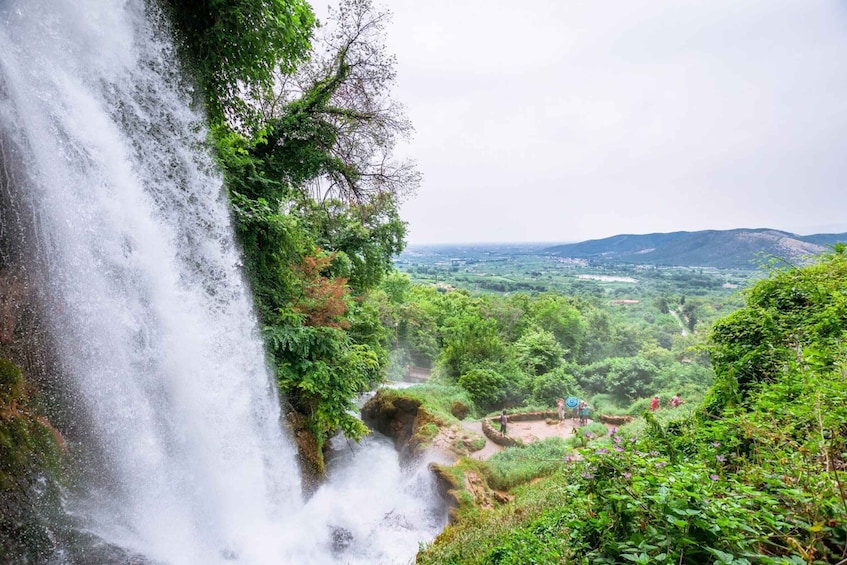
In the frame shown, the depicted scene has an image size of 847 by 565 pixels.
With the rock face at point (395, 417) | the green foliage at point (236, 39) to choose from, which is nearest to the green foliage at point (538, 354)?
the rock face at point (395, 417)

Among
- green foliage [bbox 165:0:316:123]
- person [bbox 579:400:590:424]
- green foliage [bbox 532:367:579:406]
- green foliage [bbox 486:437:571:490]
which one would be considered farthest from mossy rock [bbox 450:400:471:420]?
green foliage [bbox 165:0:316:123]

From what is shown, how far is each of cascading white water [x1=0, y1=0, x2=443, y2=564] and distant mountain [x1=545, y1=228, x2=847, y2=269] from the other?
217 feet

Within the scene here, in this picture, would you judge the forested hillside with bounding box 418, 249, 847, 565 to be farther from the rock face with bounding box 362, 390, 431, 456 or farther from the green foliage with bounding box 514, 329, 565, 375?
the green foliage with bounding box 514, 329, 565, 375

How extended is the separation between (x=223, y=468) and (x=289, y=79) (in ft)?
27.6

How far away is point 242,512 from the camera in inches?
227

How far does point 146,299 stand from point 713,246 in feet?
471

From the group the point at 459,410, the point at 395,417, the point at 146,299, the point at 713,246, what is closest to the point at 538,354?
the point at 459,410

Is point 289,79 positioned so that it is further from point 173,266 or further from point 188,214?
point 173,266

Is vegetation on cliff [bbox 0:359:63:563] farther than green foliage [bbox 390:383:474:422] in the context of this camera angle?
No

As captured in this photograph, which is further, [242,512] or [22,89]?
[242,512]

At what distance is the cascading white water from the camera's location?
3.80 metres

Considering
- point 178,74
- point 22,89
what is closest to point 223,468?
point 22,89

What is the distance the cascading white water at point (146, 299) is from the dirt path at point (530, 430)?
4978 millimetres

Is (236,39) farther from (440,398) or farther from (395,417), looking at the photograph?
(440,398)
